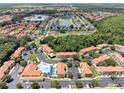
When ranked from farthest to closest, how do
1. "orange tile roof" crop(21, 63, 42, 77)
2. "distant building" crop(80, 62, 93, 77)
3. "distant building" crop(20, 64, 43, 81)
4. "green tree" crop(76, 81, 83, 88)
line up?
"distant building" crop(80, 62, 93, 77), "orange tile roof" crop(21, 63, 42, 77), "distant building" crop(20, 64, 43, 81), "green tree" crop(76, 81, 83, 88)

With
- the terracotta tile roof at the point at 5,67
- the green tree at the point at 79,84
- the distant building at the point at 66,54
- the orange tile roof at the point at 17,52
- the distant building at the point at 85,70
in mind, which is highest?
the green tree at the point at 79,84

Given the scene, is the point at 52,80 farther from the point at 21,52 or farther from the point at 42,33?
the point at 42,33

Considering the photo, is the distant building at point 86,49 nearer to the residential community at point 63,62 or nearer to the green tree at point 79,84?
the residential community at point 63,62

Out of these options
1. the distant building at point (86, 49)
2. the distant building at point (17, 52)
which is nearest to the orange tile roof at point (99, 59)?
the distant building at point (86, 49)

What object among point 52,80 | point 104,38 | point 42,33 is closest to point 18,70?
point 52,80

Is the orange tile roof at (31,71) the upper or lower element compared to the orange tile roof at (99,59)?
upper

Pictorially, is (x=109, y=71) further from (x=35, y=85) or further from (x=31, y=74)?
(x=35, y=85)

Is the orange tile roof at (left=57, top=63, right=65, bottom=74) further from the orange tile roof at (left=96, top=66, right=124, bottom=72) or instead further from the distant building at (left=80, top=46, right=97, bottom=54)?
the distant building at (left=80, top=46, right=97, bottom=54)

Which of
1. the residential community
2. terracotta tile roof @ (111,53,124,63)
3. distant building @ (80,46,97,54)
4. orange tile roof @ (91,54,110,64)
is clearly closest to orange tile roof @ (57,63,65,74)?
the residential community

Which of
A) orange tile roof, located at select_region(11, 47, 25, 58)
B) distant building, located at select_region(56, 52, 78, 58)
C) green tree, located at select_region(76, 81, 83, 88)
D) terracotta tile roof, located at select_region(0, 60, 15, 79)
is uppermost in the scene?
green tree, located at select_region(76, 81, 83, 88)
